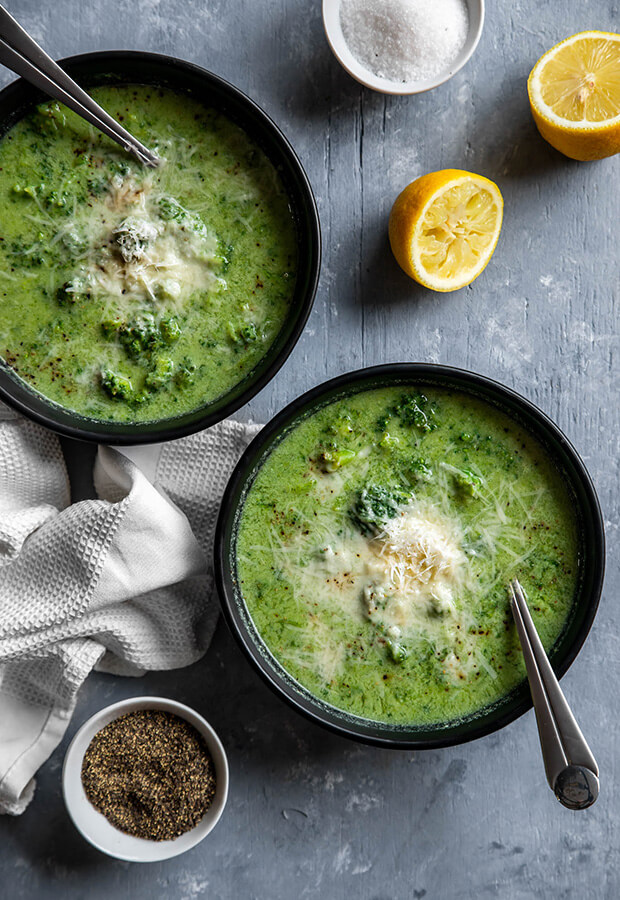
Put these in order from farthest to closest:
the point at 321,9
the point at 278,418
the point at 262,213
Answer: the point at 321,9, the point at 262,213, the point at 278,418

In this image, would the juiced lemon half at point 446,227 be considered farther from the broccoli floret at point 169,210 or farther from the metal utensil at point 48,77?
the metal utensil at point 48,77

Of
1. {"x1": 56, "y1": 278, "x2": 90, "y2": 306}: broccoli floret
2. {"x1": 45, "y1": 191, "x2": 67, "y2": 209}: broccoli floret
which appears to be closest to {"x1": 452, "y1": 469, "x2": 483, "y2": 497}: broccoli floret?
{"x1": 56, "y1": 278, "x2": 90, "y2": 306}: broccoli floret

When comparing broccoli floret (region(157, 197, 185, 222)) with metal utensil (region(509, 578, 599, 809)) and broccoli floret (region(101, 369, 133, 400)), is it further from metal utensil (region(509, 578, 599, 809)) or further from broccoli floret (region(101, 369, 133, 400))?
metal utensil (region(509, 578, 599, 809))

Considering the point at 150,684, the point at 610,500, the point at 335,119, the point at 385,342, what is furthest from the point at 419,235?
the point at 150,684

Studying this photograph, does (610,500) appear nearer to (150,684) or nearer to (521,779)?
(521,779)

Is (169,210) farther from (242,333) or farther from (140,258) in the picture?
(242,333)
